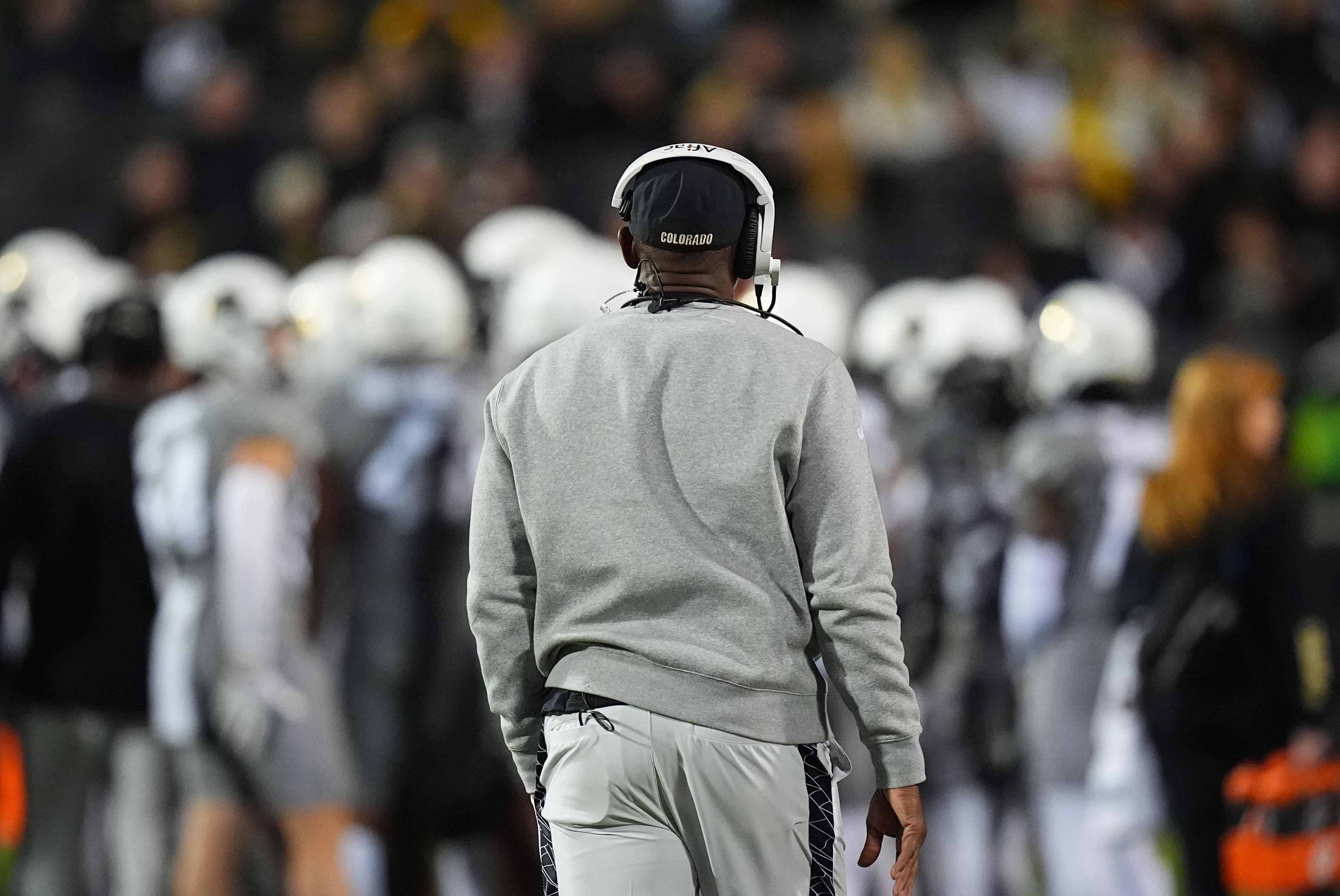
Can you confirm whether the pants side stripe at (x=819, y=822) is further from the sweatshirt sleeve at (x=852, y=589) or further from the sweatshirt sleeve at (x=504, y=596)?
the sweatshirt sleeve at (x=504, y=596)

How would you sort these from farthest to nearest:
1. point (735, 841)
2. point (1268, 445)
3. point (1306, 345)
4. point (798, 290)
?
point (1306, 345)
point (798, 290)
point (1268, 445)
point (735, 841)

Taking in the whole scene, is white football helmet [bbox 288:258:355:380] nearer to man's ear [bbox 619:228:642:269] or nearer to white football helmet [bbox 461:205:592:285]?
white football helmet [bbox 461:205:592:285]

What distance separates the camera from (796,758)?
3250 mm

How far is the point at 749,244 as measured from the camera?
11.4 feet

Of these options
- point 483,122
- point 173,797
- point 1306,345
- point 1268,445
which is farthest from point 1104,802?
point 483,122

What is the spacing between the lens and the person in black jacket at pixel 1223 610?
19.8 feet

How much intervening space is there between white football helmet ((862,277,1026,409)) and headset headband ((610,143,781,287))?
14.9ft

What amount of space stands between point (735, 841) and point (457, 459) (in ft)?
13.6

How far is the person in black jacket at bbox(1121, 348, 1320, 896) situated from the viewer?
6.03m

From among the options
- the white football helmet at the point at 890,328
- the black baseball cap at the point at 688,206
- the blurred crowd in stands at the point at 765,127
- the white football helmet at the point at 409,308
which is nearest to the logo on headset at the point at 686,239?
the black baseball cap at the point at 688,206

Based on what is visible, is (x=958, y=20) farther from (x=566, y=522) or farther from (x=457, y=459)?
(x=566, y=522)

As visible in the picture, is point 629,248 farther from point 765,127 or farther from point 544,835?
point 765,127

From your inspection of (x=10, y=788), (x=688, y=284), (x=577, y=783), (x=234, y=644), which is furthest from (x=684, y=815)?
(x=10, y=788)

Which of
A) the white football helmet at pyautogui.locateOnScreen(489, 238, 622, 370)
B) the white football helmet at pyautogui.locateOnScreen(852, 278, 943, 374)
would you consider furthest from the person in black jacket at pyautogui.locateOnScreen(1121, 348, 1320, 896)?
the white football helmet at pyautogui.locateOnScreen(852, 278, 943, 374)
